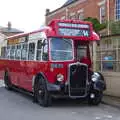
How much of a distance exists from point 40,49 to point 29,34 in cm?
190

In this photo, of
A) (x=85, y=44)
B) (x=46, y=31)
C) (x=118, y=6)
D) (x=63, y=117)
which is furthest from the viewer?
(x=118, y=6)

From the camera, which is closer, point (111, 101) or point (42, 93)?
point (42, 93)

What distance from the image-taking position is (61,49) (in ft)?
50.9

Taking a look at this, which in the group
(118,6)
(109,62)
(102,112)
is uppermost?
(118,6)

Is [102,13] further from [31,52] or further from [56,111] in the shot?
[56,111]

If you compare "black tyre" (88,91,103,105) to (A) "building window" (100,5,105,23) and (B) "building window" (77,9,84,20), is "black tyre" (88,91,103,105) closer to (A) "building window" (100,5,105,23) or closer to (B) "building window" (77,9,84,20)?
(A) "building window" (100,5,105,23)

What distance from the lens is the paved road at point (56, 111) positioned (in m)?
13.0

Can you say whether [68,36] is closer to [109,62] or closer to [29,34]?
[29,34]

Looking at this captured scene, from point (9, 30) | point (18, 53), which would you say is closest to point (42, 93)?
point (18, 53)

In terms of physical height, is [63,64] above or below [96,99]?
above

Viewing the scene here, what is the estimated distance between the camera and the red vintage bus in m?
15.1

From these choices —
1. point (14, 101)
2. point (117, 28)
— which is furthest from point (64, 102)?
point (117, 28)

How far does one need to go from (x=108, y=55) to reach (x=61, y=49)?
13.8 ft

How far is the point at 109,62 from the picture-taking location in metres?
19.0
